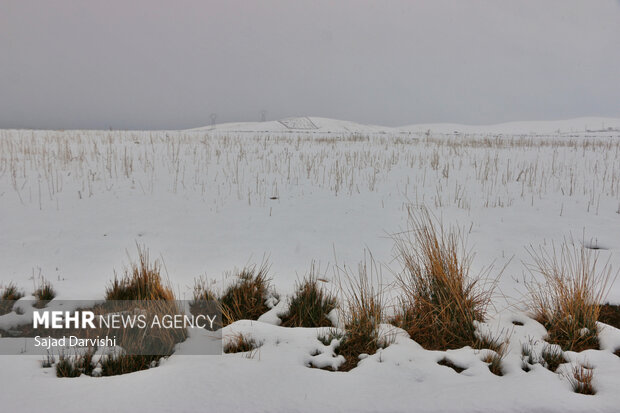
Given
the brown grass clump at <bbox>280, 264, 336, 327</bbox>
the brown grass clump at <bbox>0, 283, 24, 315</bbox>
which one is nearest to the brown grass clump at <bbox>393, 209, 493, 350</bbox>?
the brown grass clump at <bbox>280, 264, 336, 327</bbox>

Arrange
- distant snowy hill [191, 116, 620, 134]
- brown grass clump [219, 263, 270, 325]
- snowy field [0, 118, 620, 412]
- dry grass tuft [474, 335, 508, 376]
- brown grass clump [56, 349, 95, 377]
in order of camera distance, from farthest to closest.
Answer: distant snowy hill [191, 116, 620, 134] → brown grass clump [219, 263, 270, 325] → dry grass tuft [474, 335, 508, 376] → brown grass clump [56, 349, 95, 377] → snowy field [0, 118, 620, 412]

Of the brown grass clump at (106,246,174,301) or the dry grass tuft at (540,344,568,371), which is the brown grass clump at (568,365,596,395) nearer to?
the dry grass tuft at (540,344,568,371)

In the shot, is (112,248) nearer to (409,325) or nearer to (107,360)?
(107,360)

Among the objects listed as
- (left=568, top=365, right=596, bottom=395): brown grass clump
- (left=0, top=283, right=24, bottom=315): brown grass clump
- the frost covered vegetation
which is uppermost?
the frost covered vegetation

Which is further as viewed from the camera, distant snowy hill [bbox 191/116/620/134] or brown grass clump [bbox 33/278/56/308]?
distant snowy hill [bbox 191/116/620/134]

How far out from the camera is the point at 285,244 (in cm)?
427

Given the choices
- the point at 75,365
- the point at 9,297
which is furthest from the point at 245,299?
the point at 9,297

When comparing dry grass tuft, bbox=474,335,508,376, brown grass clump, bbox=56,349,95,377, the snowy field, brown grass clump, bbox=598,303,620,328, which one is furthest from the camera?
brown grass clump, bbox=598,303,620,328

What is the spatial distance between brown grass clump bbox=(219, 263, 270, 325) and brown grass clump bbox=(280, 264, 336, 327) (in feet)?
0.83

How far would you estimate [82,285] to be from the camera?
126 inches

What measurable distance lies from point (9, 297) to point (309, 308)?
250 cm

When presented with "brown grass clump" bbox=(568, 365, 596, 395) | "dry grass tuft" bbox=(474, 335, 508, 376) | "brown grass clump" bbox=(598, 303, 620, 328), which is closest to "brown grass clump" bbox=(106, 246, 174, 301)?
"dry grass tuft" bbox=(474, 335, 508, 376)

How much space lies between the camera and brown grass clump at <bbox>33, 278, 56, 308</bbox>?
9.17 feet

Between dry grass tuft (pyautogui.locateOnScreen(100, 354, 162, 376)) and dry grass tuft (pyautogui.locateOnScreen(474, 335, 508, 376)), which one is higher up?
dry grass tuft (pyautogui.locateOnScreen(474, 335, 508, 376))
